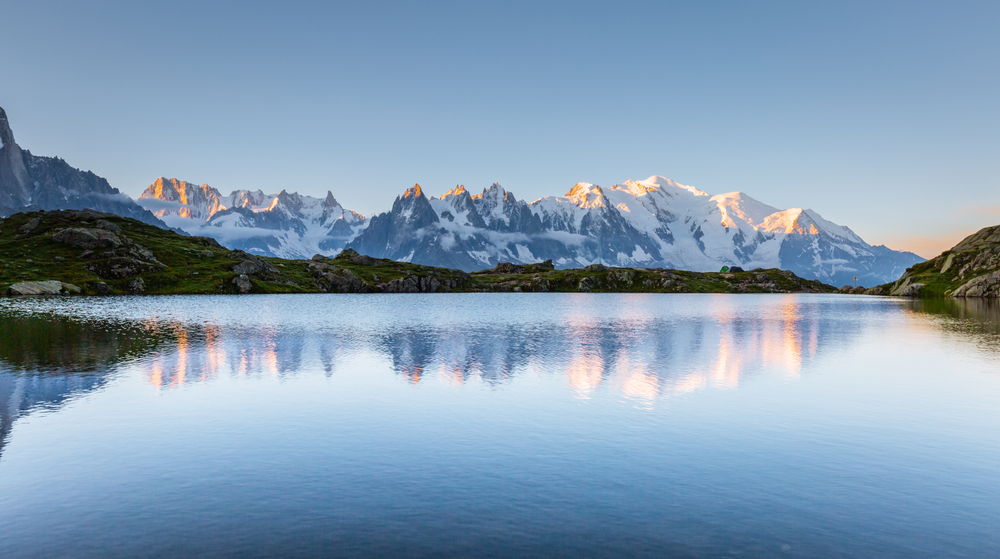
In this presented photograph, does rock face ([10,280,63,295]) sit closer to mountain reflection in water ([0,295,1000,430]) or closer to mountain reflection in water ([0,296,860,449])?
mountain reflection in water ([0,295,1000,430])

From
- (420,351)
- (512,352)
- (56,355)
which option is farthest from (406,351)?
(56,355)

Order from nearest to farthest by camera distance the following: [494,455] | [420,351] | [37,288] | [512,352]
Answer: [494,455]
[512,352]
[420,351]
[37,288]

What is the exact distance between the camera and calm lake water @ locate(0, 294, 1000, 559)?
18.6 meters

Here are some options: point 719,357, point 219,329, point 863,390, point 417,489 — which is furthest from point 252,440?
point 219,329

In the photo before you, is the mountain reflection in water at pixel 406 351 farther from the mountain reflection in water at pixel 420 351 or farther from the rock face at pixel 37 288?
the rock face at pixel 37 288

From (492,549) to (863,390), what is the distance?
41651mm

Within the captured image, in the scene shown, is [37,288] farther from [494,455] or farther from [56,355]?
[494,455]

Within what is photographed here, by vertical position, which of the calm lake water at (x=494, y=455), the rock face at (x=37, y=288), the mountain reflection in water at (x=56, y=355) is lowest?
the calm lake water at (x=494, y=455)

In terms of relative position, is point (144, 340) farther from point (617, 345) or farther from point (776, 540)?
point (776, 540)

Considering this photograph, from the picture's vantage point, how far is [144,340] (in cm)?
7206

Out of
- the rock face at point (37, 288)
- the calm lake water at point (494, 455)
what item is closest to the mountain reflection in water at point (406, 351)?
the calm lake water at point (494, 455)

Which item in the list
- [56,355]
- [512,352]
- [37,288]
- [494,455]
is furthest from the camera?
[37,288]

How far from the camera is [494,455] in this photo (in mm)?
27453

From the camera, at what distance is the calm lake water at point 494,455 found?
61.1 feet
